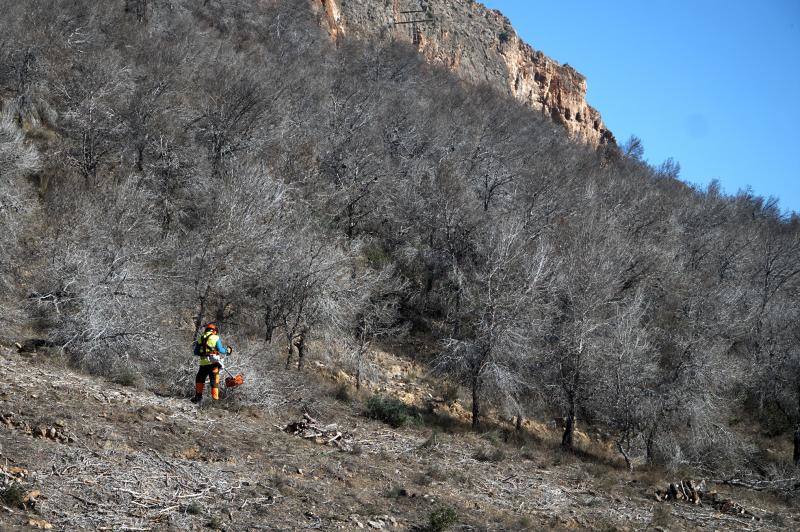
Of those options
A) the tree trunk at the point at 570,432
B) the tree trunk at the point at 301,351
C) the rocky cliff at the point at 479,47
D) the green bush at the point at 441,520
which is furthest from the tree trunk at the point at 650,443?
the rocky cliff at the point at 479,47

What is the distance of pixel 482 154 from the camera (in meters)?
34.2

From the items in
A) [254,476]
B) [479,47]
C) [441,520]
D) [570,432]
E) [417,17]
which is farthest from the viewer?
[479,47]

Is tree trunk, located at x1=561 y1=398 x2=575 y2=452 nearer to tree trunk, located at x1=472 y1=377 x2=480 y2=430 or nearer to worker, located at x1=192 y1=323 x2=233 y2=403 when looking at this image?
tree trunk, located at x1=472 y1=377 x2=480 y2=430

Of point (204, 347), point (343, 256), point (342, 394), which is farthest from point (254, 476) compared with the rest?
point (343, 256)

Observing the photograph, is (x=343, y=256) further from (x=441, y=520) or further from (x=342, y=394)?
(x=441, y=520)

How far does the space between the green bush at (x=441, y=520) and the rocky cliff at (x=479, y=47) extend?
4938 cm

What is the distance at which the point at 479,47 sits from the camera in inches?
2847

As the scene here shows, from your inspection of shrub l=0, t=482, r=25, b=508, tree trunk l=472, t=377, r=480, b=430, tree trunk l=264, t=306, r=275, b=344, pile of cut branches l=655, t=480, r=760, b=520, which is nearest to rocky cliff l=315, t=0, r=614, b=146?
tree trunk l=264, t=306, r=275, b=344

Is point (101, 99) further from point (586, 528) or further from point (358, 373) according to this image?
point (586, 528)

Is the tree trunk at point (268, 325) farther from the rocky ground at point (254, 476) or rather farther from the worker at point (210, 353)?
the worker at point (210, 353)

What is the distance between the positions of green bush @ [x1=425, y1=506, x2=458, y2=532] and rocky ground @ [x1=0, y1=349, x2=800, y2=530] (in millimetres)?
39

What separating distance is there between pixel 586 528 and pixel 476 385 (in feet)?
26.6

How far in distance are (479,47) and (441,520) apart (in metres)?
70.3

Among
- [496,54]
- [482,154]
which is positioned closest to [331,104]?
[482,154]
